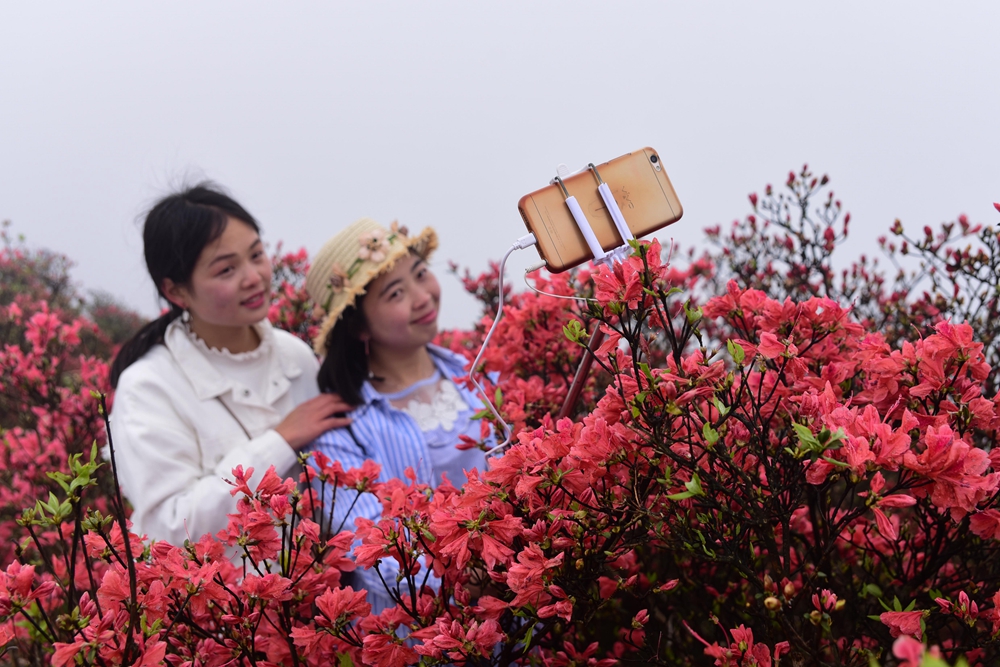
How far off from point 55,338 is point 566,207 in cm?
267

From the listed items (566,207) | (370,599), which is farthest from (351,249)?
(566,207)

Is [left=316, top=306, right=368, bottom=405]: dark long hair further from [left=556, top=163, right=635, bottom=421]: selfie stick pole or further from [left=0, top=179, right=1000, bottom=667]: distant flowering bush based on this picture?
[left=556, top=163, right=635, bottom=421]: selfie stick pole

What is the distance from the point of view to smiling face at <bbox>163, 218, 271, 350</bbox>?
2119 mm

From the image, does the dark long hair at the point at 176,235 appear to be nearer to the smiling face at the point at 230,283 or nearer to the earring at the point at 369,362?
the smiling face at the point at 230,283

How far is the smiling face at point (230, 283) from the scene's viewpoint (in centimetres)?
212

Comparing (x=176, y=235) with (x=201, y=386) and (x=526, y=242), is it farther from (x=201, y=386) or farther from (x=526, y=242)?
(x=526, y=242)

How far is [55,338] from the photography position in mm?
2863

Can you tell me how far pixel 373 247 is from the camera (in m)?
2.21

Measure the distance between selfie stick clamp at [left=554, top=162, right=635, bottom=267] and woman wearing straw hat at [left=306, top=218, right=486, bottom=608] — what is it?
113cm

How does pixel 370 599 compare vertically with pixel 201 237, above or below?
below

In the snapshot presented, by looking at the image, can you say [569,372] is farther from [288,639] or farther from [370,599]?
[288,639]

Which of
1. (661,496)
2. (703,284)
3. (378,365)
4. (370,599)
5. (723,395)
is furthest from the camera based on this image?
(703,284)

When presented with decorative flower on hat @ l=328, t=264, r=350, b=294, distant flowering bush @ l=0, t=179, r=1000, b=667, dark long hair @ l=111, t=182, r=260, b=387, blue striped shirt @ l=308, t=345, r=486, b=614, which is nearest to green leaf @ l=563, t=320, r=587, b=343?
distant flowering bush @ l=0, t=179, r=1000, b=667

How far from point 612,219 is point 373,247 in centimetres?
121
